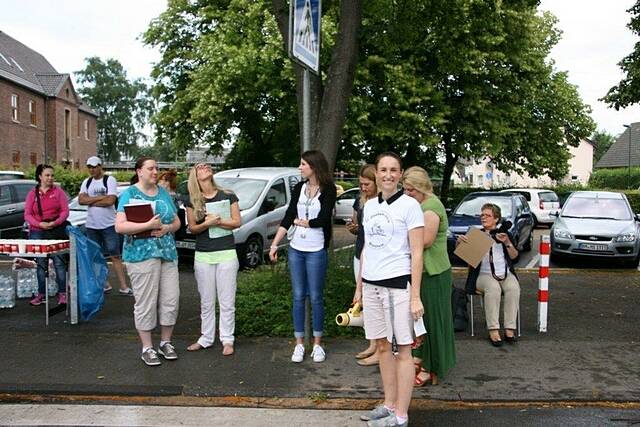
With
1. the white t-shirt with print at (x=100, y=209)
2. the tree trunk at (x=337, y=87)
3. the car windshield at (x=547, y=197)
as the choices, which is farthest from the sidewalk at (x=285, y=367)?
the car windshield at (x=547, y=197)

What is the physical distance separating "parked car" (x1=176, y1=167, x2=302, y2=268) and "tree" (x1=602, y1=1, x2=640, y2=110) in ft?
29.0

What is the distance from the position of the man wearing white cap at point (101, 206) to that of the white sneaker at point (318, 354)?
13.1ft

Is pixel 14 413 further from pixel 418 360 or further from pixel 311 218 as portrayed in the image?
pixel 418 360

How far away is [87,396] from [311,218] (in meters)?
2.40

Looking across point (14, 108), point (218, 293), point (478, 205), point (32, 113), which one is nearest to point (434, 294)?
point (218, 293)

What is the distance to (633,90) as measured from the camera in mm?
15469

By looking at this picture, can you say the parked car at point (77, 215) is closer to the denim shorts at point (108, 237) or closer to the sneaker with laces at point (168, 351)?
the denim shorts at point (108, 237)

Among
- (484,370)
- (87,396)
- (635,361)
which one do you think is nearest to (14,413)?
(87,396)

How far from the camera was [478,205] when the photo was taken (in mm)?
14391

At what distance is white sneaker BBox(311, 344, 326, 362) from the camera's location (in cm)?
577

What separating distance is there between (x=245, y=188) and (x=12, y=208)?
22.9ft

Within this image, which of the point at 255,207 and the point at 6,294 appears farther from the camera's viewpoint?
the point at 255,207

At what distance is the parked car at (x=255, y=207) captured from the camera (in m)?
11.2

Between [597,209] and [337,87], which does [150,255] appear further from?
[597,209]
